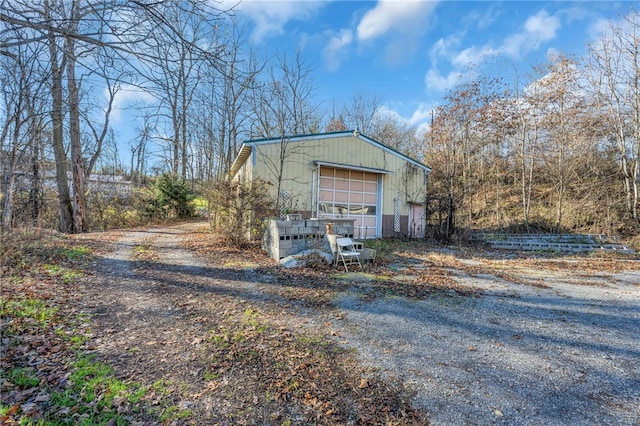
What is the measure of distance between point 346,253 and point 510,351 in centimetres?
388

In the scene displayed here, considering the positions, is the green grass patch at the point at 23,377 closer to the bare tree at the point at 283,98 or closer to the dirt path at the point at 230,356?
the dirt path at the point at 230,356

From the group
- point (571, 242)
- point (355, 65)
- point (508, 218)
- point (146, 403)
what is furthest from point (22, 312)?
point (508, 218)

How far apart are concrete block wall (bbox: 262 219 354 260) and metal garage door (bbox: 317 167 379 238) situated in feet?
10.6

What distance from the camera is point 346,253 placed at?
655 cm

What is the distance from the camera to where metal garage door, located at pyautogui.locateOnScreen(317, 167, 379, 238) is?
36.1 feet

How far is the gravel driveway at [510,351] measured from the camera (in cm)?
211

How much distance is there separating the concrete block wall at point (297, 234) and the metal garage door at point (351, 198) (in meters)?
3.23

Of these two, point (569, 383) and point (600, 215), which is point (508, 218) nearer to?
point (600, 215)

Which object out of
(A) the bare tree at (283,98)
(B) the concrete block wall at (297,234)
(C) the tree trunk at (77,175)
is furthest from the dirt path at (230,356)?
(C) the tree trunk at (77,175)

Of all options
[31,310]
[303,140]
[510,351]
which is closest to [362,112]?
[303,140]

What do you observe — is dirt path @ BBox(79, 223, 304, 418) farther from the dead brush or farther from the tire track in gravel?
the dead brush

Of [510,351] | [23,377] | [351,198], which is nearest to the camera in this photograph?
[23,377]

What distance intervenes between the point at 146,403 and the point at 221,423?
0.64 metres

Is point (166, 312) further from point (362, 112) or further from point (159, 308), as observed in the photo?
point (362, 112)
